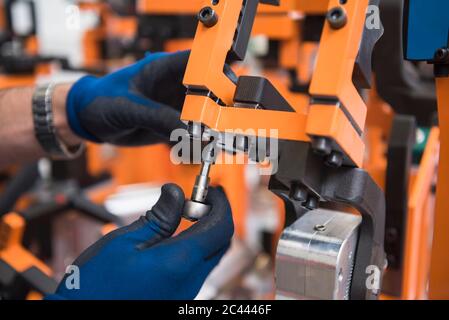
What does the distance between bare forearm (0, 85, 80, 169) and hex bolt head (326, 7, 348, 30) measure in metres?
0.67

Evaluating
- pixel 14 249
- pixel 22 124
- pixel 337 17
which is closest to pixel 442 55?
pixel 337 17

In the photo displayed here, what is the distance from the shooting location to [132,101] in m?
0.89

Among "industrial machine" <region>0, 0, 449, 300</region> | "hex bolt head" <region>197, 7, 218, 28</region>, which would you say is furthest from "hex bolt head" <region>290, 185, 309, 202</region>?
"hex bolt head" <region>197, 7, 218, 28</region>

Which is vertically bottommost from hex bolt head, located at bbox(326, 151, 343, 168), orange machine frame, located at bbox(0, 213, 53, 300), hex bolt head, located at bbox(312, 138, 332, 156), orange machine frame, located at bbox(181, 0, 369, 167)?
orange machine frame, located at bbox(0, 213, 53, 300)

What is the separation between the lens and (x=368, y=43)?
1.76 feet

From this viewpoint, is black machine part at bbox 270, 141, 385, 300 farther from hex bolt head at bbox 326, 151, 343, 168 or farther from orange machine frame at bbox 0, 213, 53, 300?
orange machine frame at bbox 0, 213, 53, 300

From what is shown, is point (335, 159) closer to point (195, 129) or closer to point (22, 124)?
point (195, 129)

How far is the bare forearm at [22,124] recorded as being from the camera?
99 centimetres

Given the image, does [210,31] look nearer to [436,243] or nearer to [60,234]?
[436,243]

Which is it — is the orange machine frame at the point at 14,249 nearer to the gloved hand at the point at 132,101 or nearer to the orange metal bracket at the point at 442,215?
the gloved hand at the point at 132,101

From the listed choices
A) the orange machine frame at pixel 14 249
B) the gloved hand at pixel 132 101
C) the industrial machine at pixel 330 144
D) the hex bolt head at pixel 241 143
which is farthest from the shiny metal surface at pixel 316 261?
the orange machine frame at pixel 14 249

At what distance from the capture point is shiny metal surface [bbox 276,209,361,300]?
21.3 inches

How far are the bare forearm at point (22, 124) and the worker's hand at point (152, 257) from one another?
47 centimetres
